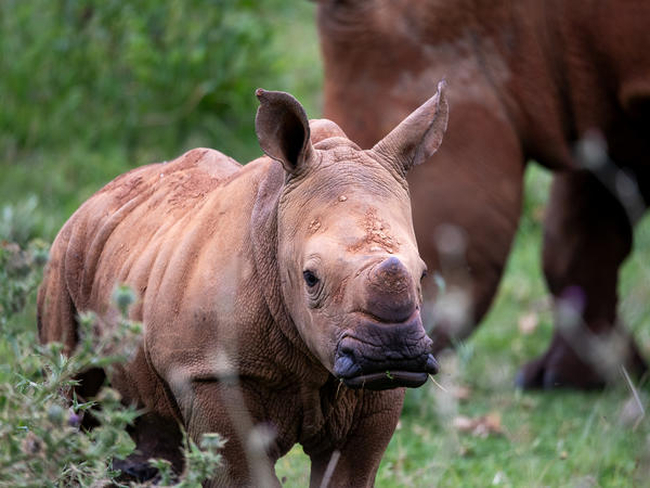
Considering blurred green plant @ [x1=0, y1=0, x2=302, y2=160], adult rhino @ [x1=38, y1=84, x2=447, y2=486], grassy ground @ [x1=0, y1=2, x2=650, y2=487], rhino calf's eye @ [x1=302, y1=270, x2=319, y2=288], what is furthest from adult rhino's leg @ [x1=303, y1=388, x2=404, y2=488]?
blurred green plant @ [x1=0, y1=0, x2=302, y2=160]

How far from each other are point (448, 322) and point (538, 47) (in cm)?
130

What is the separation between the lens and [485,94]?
5.73 m

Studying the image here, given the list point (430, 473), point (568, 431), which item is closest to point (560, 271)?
point (568, 431)

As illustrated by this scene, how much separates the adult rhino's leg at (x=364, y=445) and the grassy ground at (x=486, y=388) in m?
0.16

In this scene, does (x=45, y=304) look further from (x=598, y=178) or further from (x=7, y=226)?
(x=598, y=178)

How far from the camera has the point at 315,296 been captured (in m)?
3.31

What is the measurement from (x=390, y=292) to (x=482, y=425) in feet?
9.24

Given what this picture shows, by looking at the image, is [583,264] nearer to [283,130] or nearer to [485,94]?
[485,94]

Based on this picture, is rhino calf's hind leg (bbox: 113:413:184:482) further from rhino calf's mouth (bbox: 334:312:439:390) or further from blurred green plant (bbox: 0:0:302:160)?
blurred green plant (bbox: 0:0:302:160)

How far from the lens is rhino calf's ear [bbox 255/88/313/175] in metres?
3.50

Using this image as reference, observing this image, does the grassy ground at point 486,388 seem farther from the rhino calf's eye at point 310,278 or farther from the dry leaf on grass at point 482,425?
the rhino calf's eye at point 310,278

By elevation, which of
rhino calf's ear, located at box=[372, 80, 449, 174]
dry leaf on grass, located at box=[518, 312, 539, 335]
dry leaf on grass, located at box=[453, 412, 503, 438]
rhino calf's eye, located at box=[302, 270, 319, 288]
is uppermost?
rhino calf's ear, located at box=[372, 80, 449, 174]

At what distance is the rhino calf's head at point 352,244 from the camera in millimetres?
3102

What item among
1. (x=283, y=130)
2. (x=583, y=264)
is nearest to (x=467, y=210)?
(x=583, y=264)
